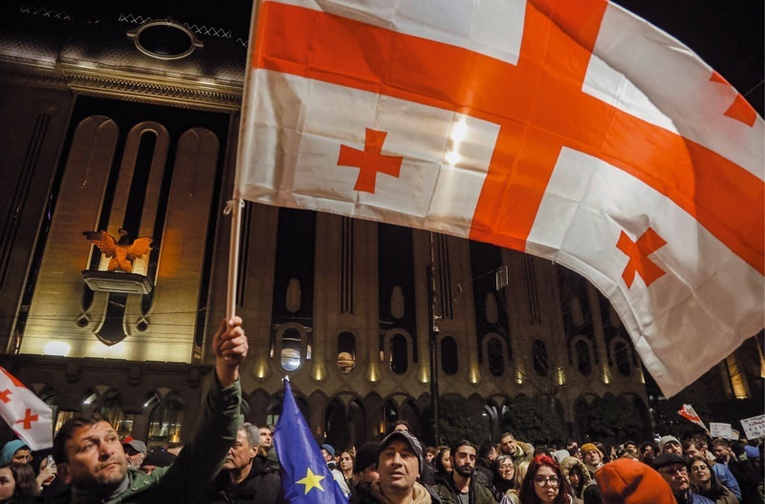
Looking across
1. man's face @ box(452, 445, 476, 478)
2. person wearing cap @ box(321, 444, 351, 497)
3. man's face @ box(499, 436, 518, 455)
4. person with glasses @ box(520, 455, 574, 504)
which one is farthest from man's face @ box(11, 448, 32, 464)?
→ man's face @ box(499, 436, 518, 455)

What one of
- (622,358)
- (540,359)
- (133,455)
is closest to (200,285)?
(540,359)

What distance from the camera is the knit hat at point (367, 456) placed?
436 centimetres

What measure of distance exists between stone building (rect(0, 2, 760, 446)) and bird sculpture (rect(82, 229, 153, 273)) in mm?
552

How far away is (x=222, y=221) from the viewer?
25500 millimetres

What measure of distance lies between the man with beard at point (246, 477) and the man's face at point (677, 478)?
3.26 metres

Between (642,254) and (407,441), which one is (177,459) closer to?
(407,441)

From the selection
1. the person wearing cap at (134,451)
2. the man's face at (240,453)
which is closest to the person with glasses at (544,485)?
the man's face at (240,453)

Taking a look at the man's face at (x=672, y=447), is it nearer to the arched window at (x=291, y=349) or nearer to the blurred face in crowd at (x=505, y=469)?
the blurred face in crowd at (x=505, y=469)

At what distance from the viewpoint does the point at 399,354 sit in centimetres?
2514

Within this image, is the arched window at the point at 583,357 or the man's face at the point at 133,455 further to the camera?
the arched window at the point at 583,357

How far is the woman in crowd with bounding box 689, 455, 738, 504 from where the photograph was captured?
5574 millimetres

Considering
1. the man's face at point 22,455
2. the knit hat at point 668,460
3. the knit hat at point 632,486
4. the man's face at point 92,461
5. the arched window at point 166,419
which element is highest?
the arched window at point 166,419

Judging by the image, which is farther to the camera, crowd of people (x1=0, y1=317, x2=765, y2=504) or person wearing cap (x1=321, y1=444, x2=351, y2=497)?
person wearing cap (x1=321, y1=444, x2=351, y2=497)

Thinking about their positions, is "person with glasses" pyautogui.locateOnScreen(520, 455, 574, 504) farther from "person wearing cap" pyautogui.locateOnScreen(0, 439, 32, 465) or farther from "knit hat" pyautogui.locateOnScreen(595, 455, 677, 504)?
"person wearing cap" pyautogui.locateOnScreen(0, 439, 32, 465)
